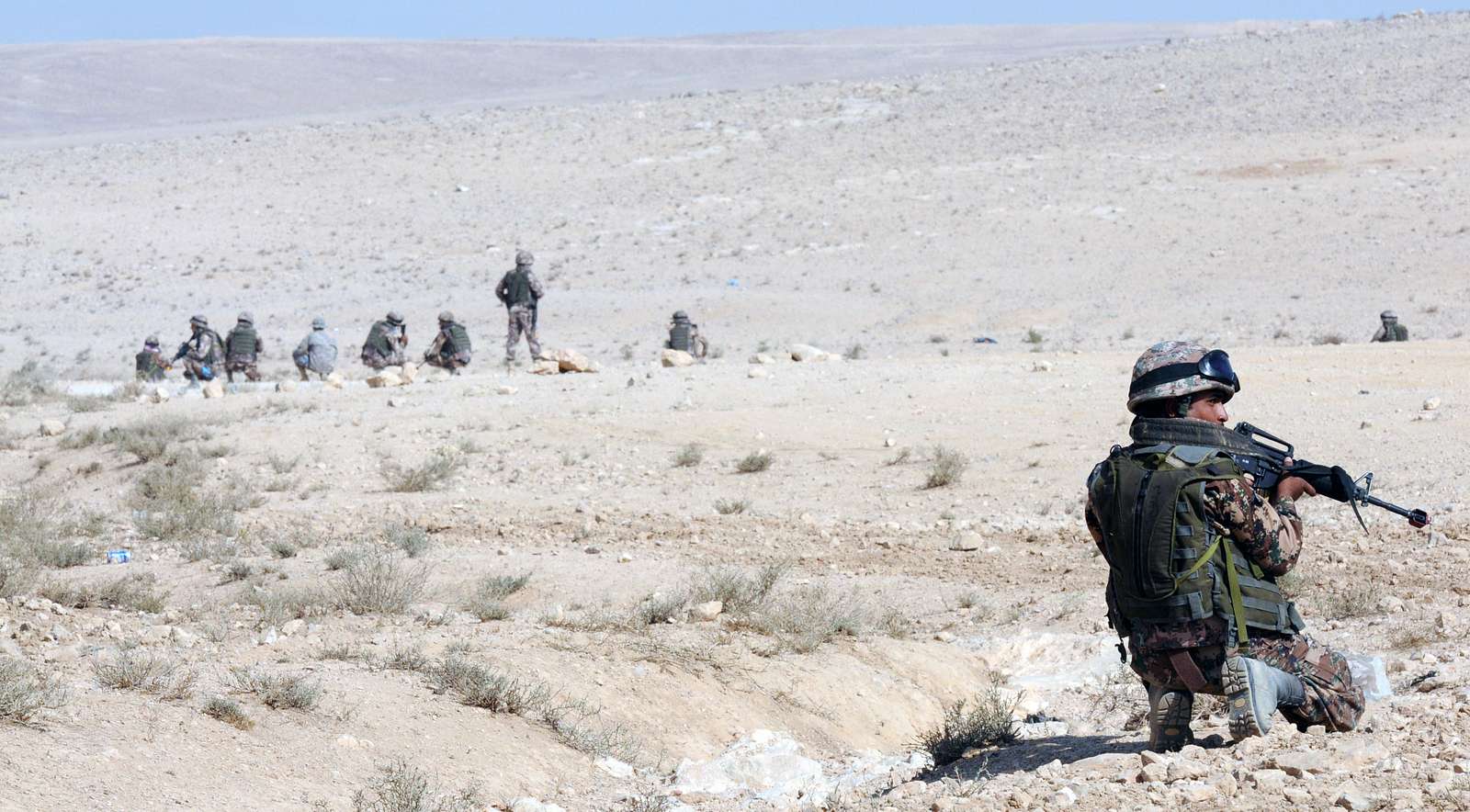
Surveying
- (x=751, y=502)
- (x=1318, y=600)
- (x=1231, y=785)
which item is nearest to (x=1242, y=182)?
(x=751, y=502)

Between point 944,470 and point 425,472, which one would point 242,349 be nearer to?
point 425,472

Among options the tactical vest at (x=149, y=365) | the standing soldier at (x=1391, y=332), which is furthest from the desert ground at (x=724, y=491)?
the tactical vest at (x=149, y=365)

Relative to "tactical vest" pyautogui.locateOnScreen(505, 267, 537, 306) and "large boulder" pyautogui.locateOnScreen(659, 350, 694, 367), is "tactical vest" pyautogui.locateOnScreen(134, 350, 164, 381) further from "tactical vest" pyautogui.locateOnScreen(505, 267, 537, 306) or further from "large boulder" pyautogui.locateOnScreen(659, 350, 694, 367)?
"large boulder" pyautogui.locateOnScreen(659, 350, 694, 367)

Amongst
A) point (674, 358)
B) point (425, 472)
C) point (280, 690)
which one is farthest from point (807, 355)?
point (280, 690)

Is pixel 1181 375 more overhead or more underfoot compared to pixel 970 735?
more overhead

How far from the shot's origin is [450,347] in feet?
58.2

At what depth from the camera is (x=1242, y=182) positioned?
1296 inches

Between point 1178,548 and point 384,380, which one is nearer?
point 1178,548

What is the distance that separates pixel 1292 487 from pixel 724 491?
24.7ft

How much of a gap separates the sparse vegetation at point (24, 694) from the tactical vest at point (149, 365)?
14431 mm

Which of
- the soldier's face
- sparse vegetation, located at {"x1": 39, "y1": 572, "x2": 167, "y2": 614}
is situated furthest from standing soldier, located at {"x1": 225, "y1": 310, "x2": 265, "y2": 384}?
the soldier's face

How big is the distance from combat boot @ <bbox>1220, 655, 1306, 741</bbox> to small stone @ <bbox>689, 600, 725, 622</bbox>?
140 inches

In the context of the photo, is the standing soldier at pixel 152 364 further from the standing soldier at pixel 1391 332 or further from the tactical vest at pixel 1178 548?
the tactical vest at pixel 1178 548

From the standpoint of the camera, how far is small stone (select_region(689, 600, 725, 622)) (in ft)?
24.9
